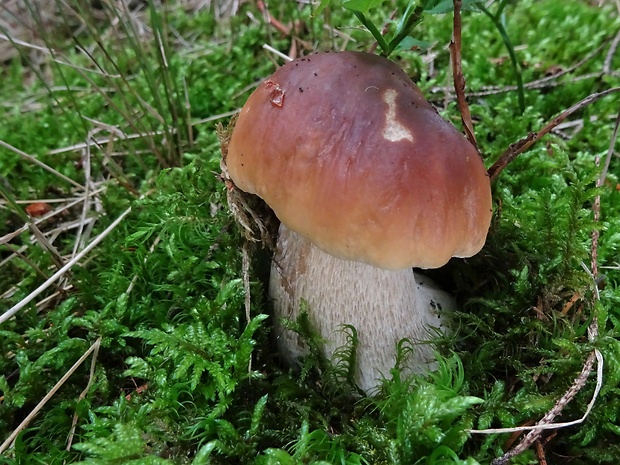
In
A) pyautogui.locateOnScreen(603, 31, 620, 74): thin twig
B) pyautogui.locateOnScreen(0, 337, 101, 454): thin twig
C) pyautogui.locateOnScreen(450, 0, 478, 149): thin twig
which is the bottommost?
pyautogui.locateOnScreen(0, 337, 101, 454): thin twig

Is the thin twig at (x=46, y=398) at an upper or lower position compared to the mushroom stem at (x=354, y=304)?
lower

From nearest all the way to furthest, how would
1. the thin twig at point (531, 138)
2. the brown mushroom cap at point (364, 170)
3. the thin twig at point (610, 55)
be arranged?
the brown mushroom cap at point (364, 170), the thin twig at point (531, 138), the thin twig at point (610, 55)

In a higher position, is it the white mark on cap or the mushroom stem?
the white mark on cap

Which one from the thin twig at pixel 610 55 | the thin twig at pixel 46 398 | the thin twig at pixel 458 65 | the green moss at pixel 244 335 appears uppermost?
the thin twig at pixel 610 55

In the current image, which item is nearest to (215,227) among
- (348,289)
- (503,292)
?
(348,289)

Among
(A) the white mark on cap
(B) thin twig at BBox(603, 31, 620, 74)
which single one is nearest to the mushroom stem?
(A) the white mark on cap

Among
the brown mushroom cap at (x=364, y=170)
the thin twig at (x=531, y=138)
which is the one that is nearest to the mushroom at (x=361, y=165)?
the brown mushroom cap at (x=364, y=170)

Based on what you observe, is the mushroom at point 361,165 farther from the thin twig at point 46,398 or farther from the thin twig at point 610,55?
the thin twig at point 610,55

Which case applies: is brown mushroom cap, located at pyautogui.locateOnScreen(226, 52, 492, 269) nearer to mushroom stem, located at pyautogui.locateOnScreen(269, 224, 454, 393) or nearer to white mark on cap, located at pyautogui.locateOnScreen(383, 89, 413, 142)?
white mark on cap, located at pyautogui.locateOnScreen(383, 89, 413, 142)

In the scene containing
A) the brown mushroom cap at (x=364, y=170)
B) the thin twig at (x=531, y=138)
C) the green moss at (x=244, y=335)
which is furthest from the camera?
the thin twig at (x=531, y=138)
